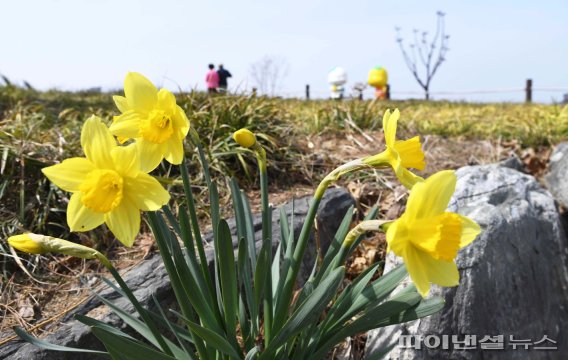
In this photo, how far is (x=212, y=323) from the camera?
131 centimetres

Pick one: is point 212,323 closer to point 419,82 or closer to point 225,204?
point 225,204

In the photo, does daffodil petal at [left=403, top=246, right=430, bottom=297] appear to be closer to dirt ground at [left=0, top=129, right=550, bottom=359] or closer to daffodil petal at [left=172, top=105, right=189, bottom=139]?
daffodil petal at [left=172, top=105, right=189, bottom=139]

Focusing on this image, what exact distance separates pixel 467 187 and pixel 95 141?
2.09 m

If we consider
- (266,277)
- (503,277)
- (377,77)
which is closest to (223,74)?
(377,77)

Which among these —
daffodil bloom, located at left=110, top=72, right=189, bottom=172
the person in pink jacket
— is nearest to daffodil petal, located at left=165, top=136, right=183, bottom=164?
daffodil bloom, located at left=110, top=72, right=189, bottom=172

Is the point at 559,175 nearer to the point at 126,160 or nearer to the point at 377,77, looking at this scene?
the point at 126,160

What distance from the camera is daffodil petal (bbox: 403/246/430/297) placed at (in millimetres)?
1031

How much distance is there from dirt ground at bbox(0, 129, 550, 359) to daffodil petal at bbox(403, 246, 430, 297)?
3.72ft

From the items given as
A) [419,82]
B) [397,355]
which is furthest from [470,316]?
[419,82]

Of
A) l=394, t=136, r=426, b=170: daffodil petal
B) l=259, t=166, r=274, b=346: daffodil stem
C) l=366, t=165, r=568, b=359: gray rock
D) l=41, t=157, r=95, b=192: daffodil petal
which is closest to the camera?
l=41, t=157, r=95, b=192: daffodil petal

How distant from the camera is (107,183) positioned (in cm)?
105

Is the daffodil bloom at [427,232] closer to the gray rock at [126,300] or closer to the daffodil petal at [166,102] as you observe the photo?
the daffodil petal at [166,102]

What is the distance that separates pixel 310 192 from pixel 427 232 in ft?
6.36

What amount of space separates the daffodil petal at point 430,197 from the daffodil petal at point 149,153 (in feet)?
1.73
